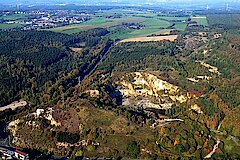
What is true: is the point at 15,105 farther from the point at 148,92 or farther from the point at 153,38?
the point at 153,38

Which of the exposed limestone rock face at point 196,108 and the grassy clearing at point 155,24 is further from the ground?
the exposed limestone rock face at point 196,108

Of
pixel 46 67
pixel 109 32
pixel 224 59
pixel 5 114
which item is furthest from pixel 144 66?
pixel 109 32

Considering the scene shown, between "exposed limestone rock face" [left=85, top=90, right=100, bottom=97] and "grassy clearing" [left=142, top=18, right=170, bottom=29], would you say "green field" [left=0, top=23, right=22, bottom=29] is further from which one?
"exposed limestone rock face" [left=85, top=90, right=100, bottom=97]

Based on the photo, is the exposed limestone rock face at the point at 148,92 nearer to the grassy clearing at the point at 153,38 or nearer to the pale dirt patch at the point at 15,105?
the pale dirt patch at the point at 15,105

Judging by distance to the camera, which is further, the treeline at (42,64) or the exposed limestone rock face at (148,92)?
the treeline at (42,64)

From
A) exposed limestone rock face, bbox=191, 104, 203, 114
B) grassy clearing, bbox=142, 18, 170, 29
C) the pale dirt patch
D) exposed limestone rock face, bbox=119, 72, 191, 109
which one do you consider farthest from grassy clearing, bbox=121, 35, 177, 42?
the pale dirt patch

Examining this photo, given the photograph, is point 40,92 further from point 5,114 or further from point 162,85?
point 162,85

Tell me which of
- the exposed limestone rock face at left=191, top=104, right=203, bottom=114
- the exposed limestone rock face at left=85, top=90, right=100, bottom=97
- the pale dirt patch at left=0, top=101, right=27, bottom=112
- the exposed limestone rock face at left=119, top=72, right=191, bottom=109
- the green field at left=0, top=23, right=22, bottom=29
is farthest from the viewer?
the green field at left=0, top=23, right=22, bottom=29

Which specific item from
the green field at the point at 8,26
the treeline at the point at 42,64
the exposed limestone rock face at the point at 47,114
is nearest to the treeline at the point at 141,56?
the treeline at the point at 42,64

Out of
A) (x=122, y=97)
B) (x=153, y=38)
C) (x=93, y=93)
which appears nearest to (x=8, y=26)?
(x=153, y=38)
